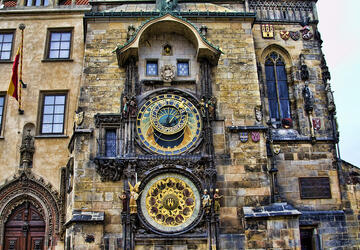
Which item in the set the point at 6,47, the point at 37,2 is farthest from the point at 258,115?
the point at 37,2

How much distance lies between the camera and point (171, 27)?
14.6 m

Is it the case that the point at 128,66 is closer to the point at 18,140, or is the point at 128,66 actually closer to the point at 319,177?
the point at 18,140

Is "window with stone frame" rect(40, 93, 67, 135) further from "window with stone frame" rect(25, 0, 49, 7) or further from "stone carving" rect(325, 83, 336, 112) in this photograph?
"stone carving" rect(325, 83, 336, 112)

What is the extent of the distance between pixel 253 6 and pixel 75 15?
24.6 ft

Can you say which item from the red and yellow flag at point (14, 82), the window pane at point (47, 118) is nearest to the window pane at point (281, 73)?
the window pane at point (47, 118)

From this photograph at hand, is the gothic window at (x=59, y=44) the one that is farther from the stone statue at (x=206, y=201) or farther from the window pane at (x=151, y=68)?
the stone statue at (x=206, y=201)

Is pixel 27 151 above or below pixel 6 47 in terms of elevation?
below

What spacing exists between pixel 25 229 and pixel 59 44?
24.6ft

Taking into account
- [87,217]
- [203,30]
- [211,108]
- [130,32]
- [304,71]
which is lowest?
[87,217]

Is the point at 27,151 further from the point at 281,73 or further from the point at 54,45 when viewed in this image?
the point at 281,73

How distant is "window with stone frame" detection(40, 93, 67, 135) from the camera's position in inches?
632

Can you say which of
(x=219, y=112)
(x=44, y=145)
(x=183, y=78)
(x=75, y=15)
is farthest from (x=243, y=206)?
(x=75, y=15)

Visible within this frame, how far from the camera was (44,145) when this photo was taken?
1567cm

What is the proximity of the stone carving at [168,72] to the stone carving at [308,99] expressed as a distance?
5.18m
